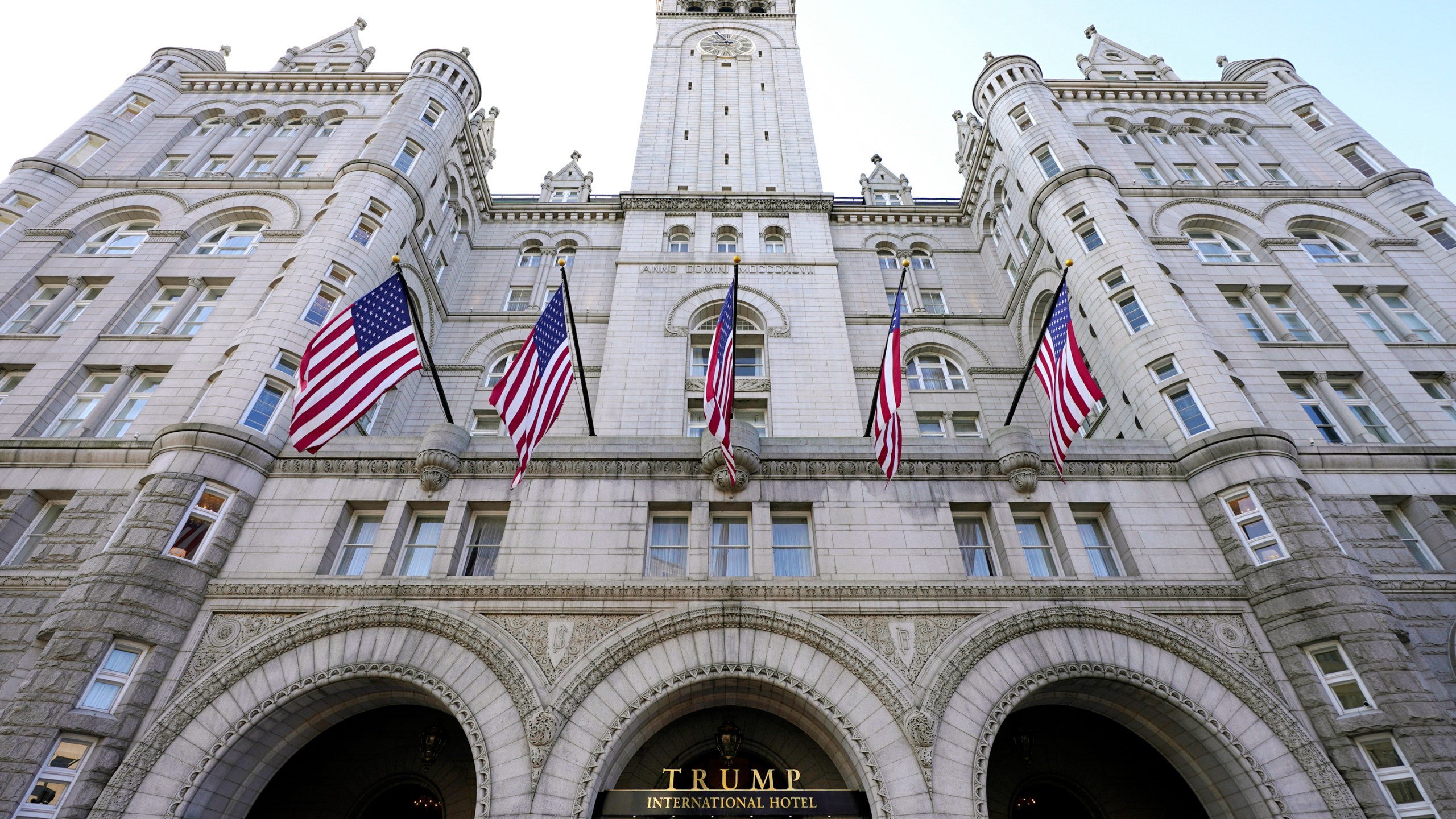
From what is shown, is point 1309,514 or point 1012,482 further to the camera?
point 1012,482

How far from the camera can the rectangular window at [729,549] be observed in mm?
19641

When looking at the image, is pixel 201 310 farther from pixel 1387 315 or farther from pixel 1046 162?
pixel 1387 315

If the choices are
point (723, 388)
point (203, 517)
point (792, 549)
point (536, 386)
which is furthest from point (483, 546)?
point (792, 549)

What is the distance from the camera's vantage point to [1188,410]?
2241 centimetres

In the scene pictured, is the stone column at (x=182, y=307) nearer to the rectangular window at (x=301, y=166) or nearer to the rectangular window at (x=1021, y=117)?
the rectangular window at (x=301, y=166)

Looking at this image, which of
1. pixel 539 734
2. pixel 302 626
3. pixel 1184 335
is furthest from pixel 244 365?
pixel 1184 335

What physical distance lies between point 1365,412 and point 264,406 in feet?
118

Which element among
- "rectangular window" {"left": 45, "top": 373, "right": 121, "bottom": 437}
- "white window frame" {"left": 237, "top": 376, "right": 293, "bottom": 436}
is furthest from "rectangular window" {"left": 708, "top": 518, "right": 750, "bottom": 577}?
"rectangular window" {"left": 45, "top": 373, "right": 121, "bottom": 437}

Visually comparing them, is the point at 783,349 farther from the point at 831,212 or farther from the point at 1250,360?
the point at 1250,360

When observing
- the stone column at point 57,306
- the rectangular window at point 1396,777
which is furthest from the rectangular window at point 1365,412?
the stone column at point 57,306

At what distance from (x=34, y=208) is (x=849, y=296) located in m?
34.3

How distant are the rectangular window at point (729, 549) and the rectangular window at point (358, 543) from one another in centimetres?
916

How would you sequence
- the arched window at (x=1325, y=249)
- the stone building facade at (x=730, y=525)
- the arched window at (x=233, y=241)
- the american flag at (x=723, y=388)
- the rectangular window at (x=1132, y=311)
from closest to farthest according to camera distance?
the stone building facade at (x=730, y=525) < the american flag at (x=723, y=388) < the rectangular window at (x=1132, y=311) < the arched window at (x=233, y=241) < the arched window at (x=1325, y=249)

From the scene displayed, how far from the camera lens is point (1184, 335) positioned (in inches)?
926
